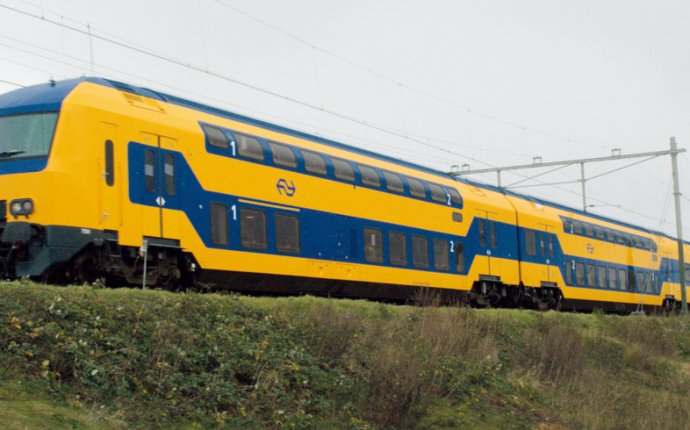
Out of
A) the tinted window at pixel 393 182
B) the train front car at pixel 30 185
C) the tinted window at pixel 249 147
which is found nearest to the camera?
the train front car at pixel 30 185

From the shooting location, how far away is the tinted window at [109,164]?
588 inches

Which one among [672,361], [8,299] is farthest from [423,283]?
[8,299]

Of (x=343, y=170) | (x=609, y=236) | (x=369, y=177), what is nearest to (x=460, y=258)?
(x=369, y=177)

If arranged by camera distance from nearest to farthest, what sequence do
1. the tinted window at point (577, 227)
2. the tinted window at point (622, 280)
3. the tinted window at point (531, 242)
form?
the tinted window at point (531, 242)
the tinted window at point (577, 227)
the tinted window at point (622, 280)

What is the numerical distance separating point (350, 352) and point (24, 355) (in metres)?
5.57

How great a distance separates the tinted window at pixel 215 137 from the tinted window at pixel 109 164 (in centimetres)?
262

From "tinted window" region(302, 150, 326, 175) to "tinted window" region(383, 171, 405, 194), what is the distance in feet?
9.49

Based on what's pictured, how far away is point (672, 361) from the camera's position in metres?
23.5

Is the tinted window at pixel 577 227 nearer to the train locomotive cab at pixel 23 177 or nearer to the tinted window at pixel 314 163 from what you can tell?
the tinted window at pixel 314 163

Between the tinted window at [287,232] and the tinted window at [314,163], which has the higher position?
the tinted window at [314,163]

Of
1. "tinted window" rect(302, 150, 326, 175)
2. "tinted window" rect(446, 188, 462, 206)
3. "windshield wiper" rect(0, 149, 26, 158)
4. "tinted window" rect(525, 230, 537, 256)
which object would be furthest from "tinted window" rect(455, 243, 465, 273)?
"windshield wiper" rect(0, 149, 26, 158)

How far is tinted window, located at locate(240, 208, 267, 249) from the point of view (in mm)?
17859

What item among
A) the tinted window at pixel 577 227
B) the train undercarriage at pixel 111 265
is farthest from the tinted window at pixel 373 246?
the tinted window at pixel 577 227

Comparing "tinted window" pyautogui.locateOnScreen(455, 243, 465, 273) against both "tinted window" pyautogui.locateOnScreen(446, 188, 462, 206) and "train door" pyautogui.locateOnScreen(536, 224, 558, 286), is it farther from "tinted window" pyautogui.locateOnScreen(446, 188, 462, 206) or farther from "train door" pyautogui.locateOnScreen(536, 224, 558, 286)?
"train door" pyautogui.locateOnScreen(536, 224, 558, 286)
